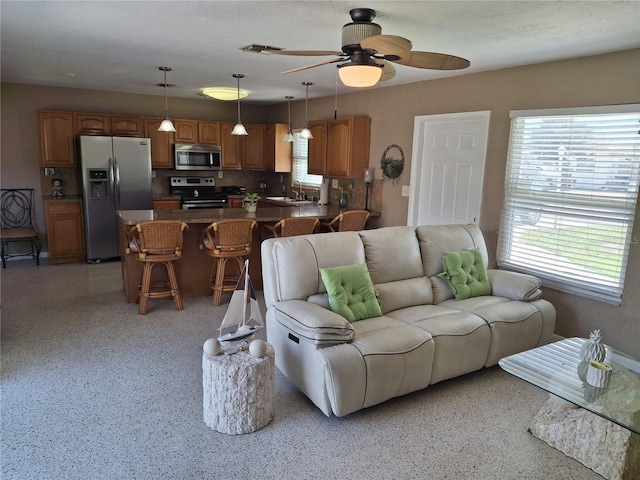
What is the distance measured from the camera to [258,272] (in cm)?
533

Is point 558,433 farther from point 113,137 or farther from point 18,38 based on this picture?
point 113,137

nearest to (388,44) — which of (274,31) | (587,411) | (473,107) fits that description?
(274,31)

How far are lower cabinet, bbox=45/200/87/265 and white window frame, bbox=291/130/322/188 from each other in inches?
136

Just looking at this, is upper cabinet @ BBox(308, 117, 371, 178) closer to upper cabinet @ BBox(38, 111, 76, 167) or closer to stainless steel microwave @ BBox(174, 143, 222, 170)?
stainless steel microwave @ BBox(174, 143, 222, 170)

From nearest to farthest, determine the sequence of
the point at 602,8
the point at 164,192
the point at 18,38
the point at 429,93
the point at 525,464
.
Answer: the point at 525,464
the point at 602,8
the point at 18,38
the point at 429,93
the point at 164,192

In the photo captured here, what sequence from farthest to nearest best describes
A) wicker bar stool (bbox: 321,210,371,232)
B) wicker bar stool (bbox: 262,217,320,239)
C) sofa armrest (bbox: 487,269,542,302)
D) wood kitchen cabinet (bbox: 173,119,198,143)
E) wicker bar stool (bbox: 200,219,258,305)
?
wood kitchen cabinet (bbox: 173,119,198,143) < wicker bar stool (bbox: 321,210,371,232) < wicker bar stool (bbox: 262,217,320,239) < wicker bar stool (bbox: 200,219,258,305) < sofa armrest (bbox: 487,269,542,302)

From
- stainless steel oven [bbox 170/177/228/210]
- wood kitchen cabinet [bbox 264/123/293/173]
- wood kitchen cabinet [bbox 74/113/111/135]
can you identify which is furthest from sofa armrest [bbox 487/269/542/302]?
wood kitchen cabinet [bbox 74/113/111/135]

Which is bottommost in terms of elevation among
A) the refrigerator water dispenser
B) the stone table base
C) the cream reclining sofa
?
the stone table base

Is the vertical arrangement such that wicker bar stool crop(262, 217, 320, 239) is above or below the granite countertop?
below

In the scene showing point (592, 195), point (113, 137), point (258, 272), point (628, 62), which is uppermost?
point (628, 62)

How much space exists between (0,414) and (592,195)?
4.57m

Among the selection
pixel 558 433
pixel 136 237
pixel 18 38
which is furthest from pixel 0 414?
pixel 558 433

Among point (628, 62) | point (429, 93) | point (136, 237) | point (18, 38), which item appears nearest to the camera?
point (628, 62)

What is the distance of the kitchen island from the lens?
4.63 m
